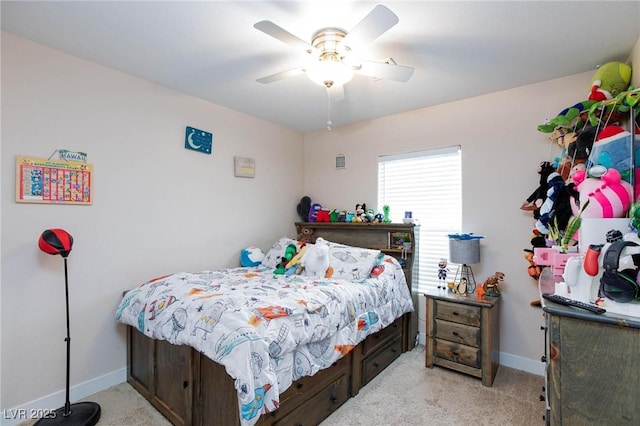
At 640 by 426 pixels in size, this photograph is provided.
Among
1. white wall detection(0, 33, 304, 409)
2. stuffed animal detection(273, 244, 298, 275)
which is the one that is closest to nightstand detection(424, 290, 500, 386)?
stuffed animal detection(273, 244, 298, 275)

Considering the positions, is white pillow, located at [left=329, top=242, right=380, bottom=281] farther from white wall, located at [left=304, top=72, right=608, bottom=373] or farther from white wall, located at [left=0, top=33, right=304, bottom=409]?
white wall, located at [left=0, top=33, right=304, bottom=409]

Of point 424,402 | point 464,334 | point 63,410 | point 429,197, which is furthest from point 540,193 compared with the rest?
point 63,410

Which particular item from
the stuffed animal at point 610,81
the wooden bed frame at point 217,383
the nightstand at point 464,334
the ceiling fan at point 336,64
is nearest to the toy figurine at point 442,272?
the nightstand at point 464,334

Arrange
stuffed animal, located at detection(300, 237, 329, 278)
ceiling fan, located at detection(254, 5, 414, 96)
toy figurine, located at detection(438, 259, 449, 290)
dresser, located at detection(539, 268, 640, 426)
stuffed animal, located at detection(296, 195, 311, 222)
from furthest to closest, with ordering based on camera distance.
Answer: stuffed animal, located at detection(296, 195, 311, 222) < toy figurine, located at detection(438, 259, 449, 290) < stuffed animal, located at detection(300, 237, 329, 278) < ceiling fan, located at detection(254, 5, 414, 96) < dresser, located at detection(539, 268, 640, 426)

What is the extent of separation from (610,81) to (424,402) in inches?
100

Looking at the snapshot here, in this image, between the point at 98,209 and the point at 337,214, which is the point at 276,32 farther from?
the point at 337,214

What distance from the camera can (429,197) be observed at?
317cm

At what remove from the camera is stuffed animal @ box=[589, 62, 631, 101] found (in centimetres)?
201

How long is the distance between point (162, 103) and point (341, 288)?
7.29 feet

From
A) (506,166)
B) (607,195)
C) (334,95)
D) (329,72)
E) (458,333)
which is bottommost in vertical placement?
(458,333)

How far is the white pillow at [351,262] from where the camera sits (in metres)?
2.66

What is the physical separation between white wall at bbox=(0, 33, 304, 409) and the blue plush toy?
11cm

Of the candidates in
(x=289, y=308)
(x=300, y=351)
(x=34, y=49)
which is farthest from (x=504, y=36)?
(x=34, y=49)

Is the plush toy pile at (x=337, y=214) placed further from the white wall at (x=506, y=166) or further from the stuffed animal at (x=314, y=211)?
the white wall at (x=506, y=166)
